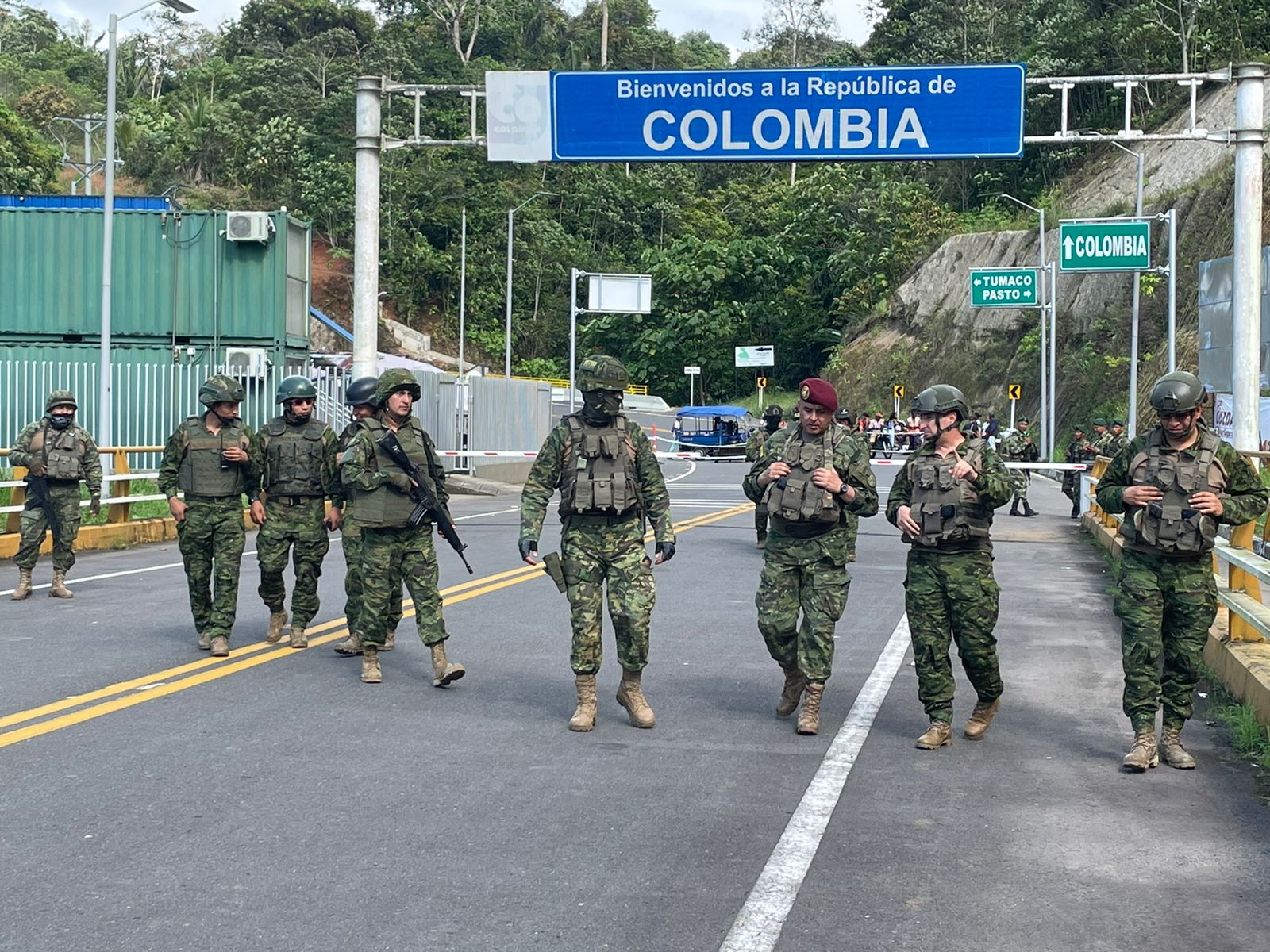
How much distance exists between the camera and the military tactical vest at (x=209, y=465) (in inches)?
422

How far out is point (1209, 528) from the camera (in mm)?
7367

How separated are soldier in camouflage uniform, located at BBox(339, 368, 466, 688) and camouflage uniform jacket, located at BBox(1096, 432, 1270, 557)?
3.99 m

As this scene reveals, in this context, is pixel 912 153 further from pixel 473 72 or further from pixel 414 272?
pixel 473 72

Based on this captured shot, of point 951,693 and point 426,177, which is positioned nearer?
point 951,693

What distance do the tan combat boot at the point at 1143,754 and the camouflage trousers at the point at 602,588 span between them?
251cm

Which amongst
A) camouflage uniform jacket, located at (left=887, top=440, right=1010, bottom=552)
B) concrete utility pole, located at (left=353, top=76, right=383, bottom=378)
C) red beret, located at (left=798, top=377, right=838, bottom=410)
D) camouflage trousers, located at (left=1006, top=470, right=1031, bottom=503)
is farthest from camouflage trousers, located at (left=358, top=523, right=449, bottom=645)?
concrete utility pole, located at (left=353, top=76, right=383, bottom=378)

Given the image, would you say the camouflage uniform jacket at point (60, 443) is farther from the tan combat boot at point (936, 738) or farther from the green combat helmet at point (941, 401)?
the tan combat boot at point (936, 738)

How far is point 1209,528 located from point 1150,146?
64.1 meters

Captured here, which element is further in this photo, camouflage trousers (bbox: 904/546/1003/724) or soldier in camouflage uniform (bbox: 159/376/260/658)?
soldier in camouflage uniform (bbox: 159/376/260/658)

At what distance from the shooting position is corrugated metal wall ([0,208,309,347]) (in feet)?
101

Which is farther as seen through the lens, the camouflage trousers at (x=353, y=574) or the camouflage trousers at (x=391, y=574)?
the camouflage trousers at (x=353, y=574)

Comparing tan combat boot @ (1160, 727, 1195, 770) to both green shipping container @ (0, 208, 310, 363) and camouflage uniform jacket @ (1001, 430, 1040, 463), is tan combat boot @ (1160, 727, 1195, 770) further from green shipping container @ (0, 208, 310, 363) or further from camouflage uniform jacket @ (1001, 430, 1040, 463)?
green shipping container @ (0, 208, 310, 363)

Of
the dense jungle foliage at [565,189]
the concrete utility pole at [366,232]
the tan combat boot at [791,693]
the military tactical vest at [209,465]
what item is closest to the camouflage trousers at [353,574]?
the military tactical vest at [209,465]

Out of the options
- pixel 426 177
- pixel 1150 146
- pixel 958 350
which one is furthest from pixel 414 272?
pixel 1150 146
